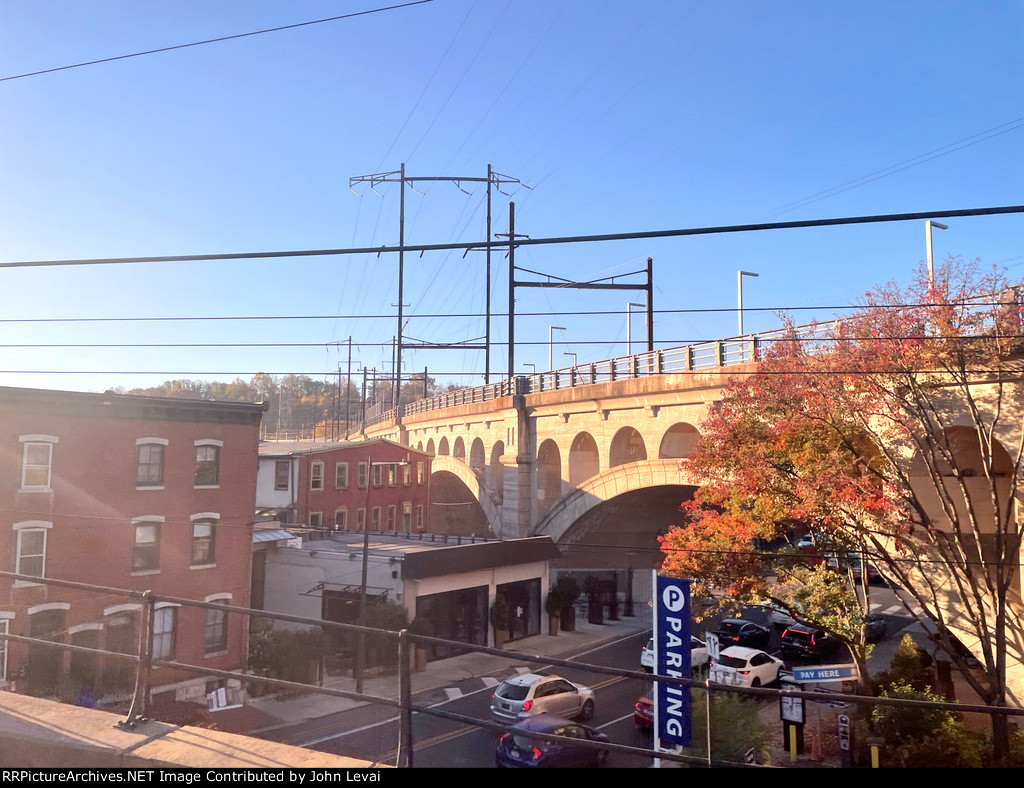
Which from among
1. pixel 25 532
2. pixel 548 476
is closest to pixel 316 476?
pixel 548 476

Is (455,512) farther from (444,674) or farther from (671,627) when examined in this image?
(671,627)

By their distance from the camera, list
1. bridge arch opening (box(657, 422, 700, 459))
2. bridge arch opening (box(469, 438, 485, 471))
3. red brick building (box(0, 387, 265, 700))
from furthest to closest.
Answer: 1. bridge arch opening (box(469, 438, 485, 471))
2. bridge arch opening (box(657, 422, 700, 459))
3. red brick building (box(0, 387, 265, 700))

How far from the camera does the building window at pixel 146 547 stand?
23219 mm

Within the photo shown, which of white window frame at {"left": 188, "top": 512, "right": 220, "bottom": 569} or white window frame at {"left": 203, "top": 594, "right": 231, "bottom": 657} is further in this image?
white window frame at {"left": 188, "top": 512, "right": 220, "bottom": 569}

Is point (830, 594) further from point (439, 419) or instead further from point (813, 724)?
point (439, 419)

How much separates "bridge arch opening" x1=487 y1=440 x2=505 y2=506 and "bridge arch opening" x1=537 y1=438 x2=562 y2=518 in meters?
4.47

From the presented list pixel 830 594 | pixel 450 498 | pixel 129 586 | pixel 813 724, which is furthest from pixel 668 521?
pixel 450 498

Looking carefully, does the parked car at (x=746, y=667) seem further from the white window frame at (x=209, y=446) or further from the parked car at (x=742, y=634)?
the white window frame at (x=209, y=446)

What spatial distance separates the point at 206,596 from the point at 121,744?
21975 mm

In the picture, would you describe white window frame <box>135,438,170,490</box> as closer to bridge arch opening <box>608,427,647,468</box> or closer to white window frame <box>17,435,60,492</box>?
white window frame <box>17,435,60,492</box>

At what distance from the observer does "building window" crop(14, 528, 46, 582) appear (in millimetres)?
20562

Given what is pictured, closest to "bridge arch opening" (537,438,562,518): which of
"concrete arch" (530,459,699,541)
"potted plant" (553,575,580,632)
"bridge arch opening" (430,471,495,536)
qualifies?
"concrete arch" (530,459,699,541)

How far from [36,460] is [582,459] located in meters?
20.0

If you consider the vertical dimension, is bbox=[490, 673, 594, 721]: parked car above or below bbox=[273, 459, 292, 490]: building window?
below
